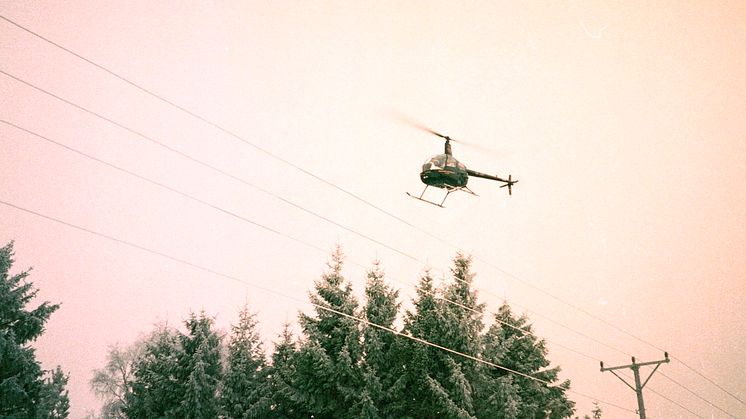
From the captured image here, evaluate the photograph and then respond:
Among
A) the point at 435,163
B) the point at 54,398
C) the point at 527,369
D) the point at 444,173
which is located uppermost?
the point at 435,163

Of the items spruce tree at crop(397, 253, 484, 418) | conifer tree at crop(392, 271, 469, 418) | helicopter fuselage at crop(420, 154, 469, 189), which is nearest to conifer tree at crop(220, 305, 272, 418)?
conifer tree at crop(392, 271, 469, 418)

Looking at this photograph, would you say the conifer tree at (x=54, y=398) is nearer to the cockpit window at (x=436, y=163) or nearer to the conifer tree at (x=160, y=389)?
the conifer tree at (x=160, y=389)

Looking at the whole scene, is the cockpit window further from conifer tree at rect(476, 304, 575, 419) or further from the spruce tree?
conifer tree at rect(476, 304, 575, 419)

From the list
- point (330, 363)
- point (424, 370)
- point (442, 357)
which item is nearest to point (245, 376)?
point (330, 363)

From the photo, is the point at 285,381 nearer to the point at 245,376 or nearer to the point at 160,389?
the point at 245,376

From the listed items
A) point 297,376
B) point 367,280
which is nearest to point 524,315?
point 367,280

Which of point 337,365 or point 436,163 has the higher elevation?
point 436,163
